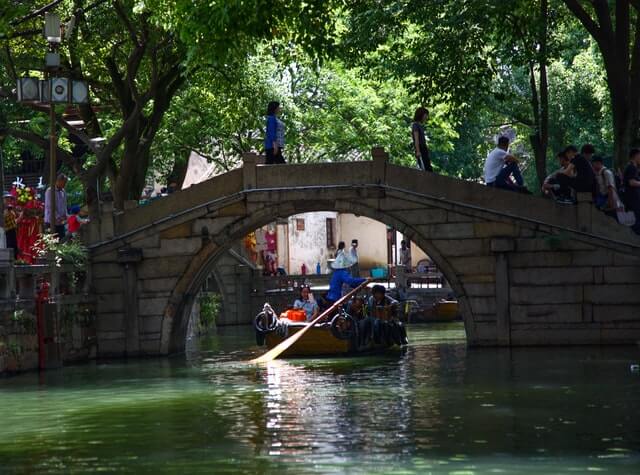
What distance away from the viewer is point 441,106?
34750mm

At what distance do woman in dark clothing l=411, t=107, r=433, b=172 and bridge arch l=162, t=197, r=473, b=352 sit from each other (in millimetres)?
968

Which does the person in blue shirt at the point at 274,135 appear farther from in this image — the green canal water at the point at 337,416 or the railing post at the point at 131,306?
the green canal water at the point at 337,416

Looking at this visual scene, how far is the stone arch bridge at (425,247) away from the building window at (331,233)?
2869cm

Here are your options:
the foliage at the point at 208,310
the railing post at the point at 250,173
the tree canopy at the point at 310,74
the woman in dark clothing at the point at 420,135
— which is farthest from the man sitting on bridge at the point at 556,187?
the foliage at the point at 208,310

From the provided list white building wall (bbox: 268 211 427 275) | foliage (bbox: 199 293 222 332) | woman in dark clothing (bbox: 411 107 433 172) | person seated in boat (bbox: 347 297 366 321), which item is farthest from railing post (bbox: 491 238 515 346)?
white building wall (bbox: 268 211 427 275)

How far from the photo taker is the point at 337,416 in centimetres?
1416

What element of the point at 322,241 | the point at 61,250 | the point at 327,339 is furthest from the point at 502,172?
the point at 322,241

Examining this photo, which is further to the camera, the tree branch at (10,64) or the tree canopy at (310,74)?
the tree branch at (10,64)

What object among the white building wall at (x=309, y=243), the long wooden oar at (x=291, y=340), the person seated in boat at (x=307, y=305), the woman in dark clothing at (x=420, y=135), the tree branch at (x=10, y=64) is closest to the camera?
the woman in dark clothing at (x=420, y=135)

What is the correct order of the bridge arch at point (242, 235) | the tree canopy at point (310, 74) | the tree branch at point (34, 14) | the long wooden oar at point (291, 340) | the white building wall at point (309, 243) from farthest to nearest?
the white building wall at point (309, 243)
the tree branch at point (34, 14)
the bridge arch at point (242, 235)
the long wooden oar at point (291, 340)
the tree canopy at point (310, 74)

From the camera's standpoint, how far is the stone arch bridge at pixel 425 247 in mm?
21094

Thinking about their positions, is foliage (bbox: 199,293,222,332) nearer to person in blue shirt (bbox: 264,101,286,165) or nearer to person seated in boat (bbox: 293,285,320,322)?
person seated in boat (bbox: 293,285,320,322)

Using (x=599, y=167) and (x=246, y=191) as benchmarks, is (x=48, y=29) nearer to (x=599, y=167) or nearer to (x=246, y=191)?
(x=246, y=191)

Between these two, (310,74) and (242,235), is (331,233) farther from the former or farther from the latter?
(242,235)
